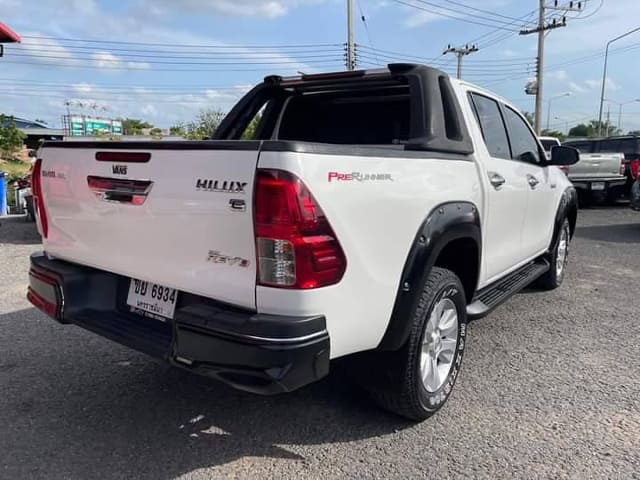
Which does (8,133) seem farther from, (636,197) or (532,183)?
(636,197)

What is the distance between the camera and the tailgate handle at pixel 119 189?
2561 millimetres

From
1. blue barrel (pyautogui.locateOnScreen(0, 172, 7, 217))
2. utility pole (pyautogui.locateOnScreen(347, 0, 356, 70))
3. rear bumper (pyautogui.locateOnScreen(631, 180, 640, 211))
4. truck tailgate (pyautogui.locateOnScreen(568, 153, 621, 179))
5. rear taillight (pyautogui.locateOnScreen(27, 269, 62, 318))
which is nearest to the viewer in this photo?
rear taillight (pyautogui.locateOnScreen(27, 269, 62, 318))

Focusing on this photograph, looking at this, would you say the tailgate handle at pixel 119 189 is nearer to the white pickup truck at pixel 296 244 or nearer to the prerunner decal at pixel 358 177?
the white pickup truck at pixel 296 244

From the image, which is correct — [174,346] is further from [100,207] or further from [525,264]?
[525,264]

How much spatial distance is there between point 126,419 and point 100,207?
4.05 ft

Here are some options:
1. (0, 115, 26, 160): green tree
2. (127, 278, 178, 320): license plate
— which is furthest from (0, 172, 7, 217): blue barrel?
(127, 278, 178, 320): license plate

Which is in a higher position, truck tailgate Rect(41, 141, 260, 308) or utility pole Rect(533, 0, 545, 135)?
utility pole Rect(533, 0, 545, 135)

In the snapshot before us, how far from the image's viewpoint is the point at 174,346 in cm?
239

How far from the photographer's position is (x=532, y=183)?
457 centimetres

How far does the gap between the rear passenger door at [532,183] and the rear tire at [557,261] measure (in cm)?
38

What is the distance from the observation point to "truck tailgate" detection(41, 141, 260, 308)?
7.34ft

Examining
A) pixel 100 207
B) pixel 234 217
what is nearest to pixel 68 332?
pixel 100 207

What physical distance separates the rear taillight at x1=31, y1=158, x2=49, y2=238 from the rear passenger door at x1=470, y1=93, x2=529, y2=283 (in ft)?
8.95

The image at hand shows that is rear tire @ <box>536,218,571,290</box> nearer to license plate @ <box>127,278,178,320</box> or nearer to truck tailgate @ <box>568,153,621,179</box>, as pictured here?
license plate @ <box>127,278,178,320</box>
